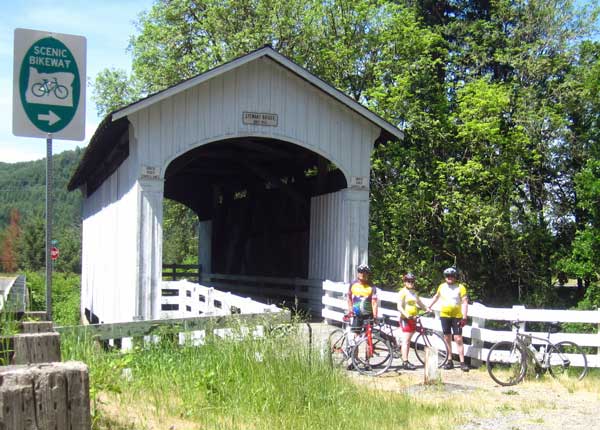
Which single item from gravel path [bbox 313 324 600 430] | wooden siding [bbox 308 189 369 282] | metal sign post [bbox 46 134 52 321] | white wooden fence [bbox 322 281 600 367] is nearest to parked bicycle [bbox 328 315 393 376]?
gravel path [bbox 313 324 600 430]

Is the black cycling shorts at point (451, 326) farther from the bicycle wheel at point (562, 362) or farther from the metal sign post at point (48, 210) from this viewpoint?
the metal sign post at point (48, 210)

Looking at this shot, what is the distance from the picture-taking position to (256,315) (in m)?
7.75

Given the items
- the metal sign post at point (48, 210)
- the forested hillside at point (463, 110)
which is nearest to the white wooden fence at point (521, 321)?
the metal sign post at point (48, 210)

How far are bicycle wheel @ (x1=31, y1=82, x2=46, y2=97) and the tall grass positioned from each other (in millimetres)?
2035

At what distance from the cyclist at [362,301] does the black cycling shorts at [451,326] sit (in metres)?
1.16

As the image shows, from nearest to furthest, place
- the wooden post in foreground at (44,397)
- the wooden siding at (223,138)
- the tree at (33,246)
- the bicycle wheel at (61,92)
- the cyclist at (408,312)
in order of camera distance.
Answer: the wooden post in foreground at (44,397)
the bicycle wheel at (61,92)
the cyclist at (408,312)
the wooden siding at (223,138)
the tree at (33,246)

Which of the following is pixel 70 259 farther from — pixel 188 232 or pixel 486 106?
pixel 486 106

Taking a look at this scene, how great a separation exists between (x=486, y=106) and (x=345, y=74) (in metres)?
5.98

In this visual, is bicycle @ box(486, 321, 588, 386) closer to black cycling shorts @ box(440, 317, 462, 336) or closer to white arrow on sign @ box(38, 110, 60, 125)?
black cycling shorts @ box(440, 317, 462, 336)

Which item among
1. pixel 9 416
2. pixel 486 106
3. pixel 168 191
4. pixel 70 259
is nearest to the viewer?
pixel 9 416

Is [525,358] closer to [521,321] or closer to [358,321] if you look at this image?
[521,321]

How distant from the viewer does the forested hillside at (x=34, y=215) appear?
8125 cm

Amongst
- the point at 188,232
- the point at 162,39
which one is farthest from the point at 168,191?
the point at 188,232

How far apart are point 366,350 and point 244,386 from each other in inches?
168
